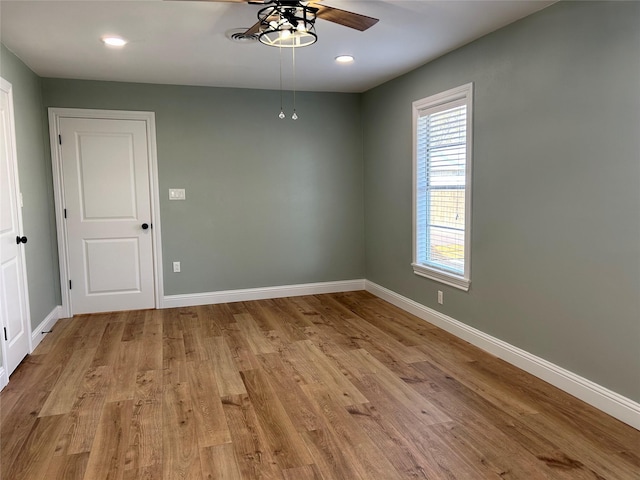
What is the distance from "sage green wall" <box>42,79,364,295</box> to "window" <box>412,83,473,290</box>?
52.1 inches

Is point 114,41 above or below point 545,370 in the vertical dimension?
above

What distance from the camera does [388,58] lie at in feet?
13.0

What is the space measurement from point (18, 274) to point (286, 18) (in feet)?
8.92

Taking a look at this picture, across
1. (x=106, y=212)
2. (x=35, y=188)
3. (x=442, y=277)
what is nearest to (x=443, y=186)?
(x=442, y=277)

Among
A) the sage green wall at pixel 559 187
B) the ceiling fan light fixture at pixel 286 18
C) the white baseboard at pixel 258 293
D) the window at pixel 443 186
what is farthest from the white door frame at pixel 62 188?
the sage green wall at pixel 559 187

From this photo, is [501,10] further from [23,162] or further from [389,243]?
[23,162]

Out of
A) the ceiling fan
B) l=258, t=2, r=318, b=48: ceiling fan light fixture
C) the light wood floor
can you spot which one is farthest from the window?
l=258, t=2, r=318, b=48: ceiling fan light fixture

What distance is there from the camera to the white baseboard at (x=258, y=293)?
16.8 feet

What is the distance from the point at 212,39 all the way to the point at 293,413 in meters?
2.61

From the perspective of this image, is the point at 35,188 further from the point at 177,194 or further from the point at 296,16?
the point at 296,16

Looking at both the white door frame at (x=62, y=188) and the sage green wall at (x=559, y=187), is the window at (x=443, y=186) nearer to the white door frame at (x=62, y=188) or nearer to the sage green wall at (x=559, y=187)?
the sage green wall at (x=559, y=187)

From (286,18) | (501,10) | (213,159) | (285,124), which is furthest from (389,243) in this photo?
(286,18)

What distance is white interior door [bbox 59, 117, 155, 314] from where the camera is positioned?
469cm

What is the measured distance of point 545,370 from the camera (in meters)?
3.04
